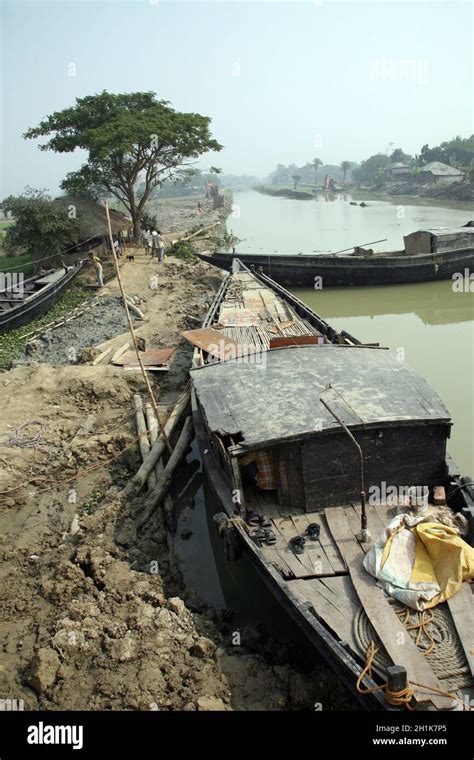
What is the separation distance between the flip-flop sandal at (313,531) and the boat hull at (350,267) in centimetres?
1541

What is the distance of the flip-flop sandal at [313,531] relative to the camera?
17.7 feet

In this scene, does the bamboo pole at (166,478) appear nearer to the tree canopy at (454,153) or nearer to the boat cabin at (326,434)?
the boat cabin at (326,434)

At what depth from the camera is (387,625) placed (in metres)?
4.29

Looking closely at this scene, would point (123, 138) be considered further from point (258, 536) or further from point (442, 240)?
point (258, 536)

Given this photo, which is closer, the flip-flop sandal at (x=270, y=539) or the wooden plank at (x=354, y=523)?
the wooden plank at (x=354, y=523)

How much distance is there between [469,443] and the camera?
9.02 m

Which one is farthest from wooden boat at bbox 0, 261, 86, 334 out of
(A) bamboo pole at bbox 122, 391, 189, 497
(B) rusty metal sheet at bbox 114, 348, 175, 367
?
(A) bamboo pole at bbox 122, 391, 189, 497

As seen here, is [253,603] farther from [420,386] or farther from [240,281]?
[240,281]

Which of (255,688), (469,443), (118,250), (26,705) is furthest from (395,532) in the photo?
(118,250)

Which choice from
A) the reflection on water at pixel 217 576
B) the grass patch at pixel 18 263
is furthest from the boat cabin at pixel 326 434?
the grass patch at pixel 18 263

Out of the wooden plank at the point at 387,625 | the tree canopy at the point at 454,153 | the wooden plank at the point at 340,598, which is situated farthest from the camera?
the tree canopy at the point at 454,153

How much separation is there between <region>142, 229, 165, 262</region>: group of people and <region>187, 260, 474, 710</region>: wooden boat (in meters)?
15.3

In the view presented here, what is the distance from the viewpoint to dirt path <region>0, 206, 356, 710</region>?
4.73m

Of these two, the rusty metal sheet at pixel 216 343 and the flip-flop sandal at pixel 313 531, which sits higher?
the rusty metal sheet at pixel 216 343
